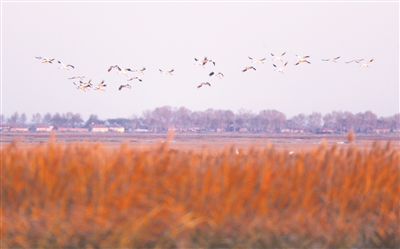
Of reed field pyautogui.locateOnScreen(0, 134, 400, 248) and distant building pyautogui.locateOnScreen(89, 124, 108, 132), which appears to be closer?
reed field pyautogui.locateOnScreen(0, 134, 400, 248)

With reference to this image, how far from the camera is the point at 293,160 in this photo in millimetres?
11250

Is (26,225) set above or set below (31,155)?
below

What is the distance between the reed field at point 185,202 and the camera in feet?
27.3

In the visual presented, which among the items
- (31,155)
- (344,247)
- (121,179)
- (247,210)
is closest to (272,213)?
(247,210)

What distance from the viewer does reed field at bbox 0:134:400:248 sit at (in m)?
8.33

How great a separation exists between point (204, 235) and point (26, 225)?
2.46 meters

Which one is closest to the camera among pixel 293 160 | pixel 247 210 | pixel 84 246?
pixel 84 246

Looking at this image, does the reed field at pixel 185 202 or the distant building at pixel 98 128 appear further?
the distant building at pixel 98 128

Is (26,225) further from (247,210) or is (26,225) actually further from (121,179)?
(247,210)

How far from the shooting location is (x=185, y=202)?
29.1ft

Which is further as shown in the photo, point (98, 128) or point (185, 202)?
point (98, 128)

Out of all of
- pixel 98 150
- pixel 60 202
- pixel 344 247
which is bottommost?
pixel 344 247

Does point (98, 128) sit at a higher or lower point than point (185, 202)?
higher

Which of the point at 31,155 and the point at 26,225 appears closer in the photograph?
the point at 26,225
